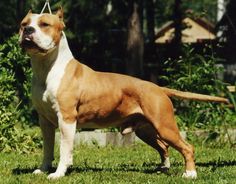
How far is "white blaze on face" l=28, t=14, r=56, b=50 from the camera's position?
683 centimetres

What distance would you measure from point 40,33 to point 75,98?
2.81ft

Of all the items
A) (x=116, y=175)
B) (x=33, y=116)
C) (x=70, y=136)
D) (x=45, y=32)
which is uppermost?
(x=45, y=32)

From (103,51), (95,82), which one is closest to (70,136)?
(95,82)

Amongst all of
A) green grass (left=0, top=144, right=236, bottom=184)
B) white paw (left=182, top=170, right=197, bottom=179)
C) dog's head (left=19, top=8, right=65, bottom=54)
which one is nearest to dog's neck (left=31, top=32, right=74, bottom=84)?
dog's head (left=19, top=8, right=65, bottom=54)

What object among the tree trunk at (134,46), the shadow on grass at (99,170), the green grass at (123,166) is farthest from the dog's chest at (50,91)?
the tree trunk at (134,46)

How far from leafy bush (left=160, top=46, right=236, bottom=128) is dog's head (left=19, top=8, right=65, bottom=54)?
474 cm

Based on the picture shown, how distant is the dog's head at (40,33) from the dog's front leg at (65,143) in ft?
2.72

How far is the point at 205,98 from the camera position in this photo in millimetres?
7664

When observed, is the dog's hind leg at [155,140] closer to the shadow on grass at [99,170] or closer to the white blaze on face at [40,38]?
the shadow on grass at [99,170]

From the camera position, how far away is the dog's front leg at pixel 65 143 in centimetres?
700

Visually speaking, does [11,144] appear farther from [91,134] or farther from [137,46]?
[137,46]

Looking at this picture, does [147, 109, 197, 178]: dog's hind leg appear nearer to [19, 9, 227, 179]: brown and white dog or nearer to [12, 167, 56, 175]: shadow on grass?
[19, 9, 227, 179]: brown and white dog

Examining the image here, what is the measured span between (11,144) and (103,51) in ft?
63.1

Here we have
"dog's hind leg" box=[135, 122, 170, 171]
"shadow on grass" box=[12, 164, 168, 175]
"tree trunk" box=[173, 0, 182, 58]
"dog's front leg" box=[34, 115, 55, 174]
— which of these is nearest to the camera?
"dog's front leg" box=[34, 115, 55, 174]
